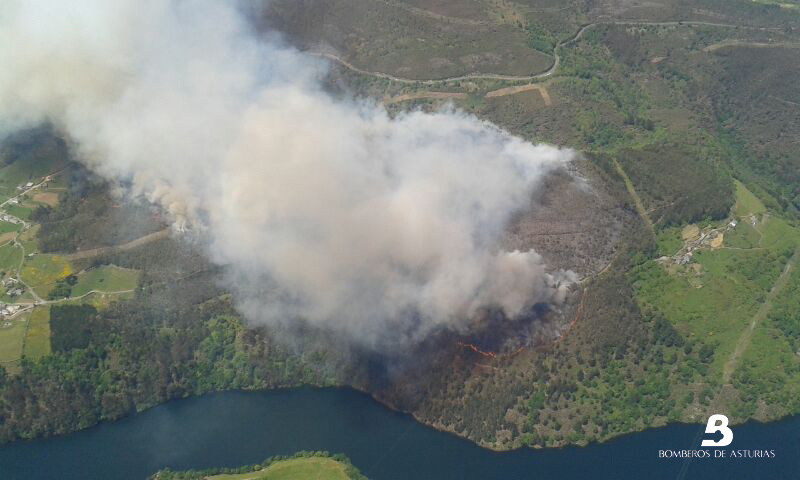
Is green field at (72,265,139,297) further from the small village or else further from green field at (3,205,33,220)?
the small village

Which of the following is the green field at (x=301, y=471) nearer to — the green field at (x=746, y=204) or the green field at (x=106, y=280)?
the green field at (x=106, y=280)

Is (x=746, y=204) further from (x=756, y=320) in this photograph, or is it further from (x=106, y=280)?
(x=106, y=280)

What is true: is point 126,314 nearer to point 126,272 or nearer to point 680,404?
point 126,272

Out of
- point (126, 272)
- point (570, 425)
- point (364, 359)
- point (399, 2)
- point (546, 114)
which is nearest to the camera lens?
point (570, 425)

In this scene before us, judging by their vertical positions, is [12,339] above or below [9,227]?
below

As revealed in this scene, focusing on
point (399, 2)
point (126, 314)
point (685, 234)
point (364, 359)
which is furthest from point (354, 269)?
point (399, 2)

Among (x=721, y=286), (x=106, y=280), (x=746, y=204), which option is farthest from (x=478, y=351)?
(x=106, y=280)


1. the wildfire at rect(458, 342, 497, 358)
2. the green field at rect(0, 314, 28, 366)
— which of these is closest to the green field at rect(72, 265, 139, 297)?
the green field at rect(0, 314, 28, 366)
